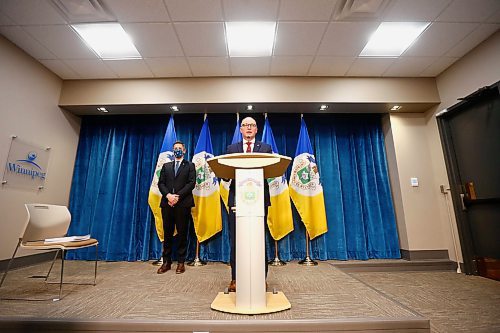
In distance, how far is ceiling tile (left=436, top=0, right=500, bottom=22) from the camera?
224cm

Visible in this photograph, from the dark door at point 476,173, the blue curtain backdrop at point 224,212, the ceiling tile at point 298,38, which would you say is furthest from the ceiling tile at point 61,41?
the dark door at point 476,173

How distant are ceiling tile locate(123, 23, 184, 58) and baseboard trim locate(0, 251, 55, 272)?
9.63 ft

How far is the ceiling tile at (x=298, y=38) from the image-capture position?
2518 millimetres

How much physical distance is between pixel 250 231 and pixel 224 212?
211cm

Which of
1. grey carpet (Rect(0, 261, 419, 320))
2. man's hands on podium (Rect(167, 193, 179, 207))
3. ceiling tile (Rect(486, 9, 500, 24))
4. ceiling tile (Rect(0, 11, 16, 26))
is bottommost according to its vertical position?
grey carpet (Rect(0, 261, 419, 320))

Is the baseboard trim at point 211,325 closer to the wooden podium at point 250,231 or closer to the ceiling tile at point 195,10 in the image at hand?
the wooden podium at point 250,231

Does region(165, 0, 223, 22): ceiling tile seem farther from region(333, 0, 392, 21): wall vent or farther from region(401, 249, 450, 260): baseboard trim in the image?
region(401, 249, 450, 260): baseboard trim

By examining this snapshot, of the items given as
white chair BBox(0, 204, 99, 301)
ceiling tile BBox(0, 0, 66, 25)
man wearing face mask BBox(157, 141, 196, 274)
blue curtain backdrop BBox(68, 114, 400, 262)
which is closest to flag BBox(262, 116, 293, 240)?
blue curtain backdrop BBox(68, 114, 400, 262)

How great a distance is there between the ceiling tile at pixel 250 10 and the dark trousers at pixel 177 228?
7.38 ft

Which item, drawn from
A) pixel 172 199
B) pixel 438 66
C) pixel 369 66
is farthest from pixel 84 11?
pixel 438 66

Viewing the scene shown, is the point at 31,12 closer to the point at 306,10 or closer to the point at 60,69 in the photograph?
the point at 60,69

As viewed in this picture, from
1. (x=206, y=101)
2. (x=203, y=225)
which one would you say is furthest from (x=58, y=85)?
(x=203, y=225)

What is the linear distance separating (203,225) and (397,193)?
2980 mm

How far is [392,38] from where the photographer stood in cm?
274
